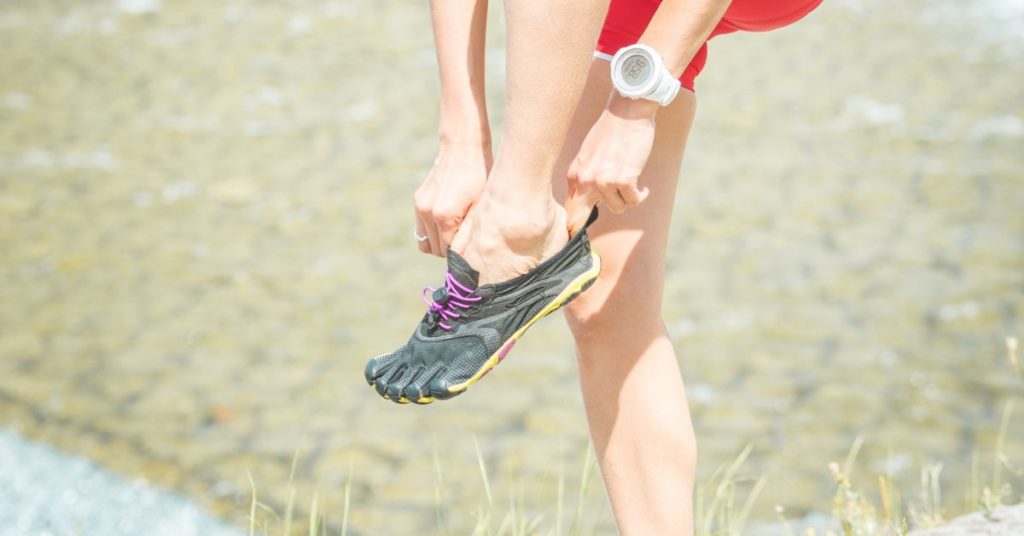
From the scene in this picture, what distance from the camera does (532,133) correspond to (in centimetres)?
150

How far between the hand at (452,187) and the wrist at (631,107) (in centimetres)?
22

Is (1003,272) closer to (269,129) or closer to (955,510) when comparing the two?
(955,510)

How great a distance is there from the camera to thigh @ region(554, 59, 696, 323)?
1.68 m

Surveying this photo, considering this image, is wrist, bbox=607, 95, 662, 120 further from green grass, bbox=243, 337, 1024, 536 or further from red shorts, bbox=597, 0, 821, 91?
green grass, bbox=243, 337, 1024, 536

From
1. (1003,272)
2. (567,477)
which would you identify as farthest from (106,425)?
(1003,272)

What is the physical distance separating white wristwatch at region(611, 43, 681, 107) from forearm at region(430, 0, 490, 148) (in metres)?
0.23

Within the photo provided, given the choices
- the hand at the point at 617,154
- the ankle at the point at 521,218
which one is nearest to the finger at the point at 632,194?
the hand at the point at 617,154

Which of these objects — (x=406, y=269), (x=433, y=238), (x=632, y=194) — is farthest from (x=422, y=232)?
(x=406, y=269)

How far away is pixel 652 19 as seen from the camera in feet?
5.07

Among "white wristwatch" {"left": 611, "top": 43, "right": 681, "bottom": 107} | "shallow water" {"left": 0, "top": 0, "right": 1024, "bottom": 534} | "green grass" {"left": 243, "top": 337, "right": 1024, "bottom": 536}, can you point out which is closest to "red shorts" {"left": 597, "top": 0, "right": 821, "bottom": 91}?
"white wristwatch" {"left": 611, "top": 43, "right": 681, "bottom": 107}

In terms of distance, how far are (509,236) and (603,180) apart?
0.48 ft

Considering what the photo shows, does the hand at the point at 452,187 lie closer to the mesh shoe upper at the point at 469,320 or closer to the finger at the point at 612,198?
the mesh shoe upper at the point at 469,320

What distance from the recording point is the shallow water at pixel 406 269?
3951 mm

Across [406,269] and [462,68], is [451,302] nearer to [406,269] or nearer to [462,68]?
[462,68]
